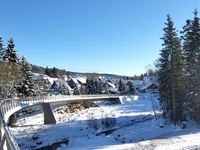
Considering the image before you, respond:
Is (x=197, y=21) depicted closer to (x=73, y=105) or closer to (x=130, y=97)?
(x=73, y=105)

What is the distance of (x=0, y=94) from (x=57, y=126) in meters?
10.7

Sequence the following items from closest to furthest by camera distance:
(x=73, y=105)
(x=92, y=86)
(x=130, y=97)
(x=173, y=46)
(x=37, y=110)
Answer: (x=173, y=46) → (x=37, y=110) → (x=73, y=105) → (x=130, y=97) → (x=92, y=86)

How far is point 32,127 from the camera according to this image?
50281mm

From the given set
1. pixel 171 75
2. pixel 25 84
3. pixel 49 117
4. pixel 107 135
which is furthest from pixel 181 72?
pixel 25 84

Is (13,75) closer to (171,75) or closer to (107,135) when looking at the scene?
(107,135)

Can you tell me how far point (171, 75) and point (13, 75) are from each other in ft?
80.6

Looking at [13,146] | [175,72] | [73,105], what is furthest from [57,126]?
[13,146]

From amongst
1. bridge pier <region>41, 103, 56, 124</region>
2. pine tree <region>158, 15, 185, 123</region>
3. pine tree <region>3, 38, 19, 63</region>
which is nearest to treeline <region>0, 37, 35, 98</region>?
pine tree <region>3, 38, 19, 63</region>

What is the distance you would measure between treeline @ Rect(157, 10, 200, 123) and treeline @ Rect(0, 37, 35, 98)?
2326cm

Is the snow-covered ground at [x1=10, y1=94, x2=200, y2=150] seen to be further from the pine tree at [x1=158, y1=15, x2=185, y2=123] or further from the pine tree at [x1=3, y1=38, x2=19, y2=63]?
the pine tree at [x1=3, y1=38, x2=19, y2=63]

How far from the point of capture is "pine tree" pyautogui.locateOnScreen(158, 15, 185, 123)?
1879 inches

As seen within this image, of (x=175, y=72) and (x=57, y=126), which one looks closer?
(x=175, y=72)

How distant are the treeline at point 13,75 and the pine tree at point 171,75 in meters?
23.2

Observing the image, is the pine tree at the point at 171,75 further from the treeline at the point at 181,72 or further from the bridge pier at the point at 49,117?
the bridge pier at the point at 49,117
